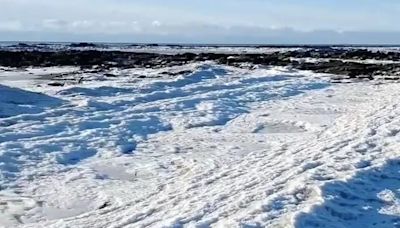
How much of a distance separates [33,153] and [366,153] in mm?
5897

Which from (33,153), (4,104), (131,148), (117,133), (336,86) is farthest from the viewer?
(336,86)

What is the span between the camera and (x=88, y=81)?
2675cm

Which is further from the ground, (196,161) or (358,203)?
(358,203)

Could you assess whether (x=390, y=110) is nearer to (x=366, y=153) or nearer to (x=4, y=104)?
(x=366, y=153)

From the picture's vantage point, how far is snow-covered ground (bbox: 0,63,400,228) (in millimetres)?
7160

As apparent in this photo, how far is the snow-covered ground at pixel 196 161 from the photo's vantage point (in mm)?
7160

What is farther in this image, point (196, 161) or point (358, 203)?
point (196, 161)

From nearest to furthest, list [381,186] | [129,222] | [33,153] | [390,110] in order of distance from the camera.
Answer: [129,222]
[381,186]
[33,153]
[390,110]

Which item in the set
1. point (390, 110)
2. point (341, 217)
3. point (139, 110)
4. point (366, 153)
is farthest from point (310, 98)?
point (341, 217)

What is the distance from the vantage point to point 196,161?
34.5 feet

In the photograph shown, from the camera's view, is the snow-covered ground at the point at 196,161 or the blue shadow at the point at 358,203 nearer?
the blue shadow at the point at 358,203

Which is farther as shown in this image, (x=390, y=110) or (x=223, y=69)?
(x=223, y=69)

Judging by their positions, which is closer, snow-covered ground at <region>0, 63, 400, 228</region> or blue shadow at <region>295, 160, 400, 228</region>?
blue shadow at <region>295, 160, 400, 228</region>

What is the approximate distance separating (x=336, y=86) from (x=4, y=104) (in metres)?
14.6
